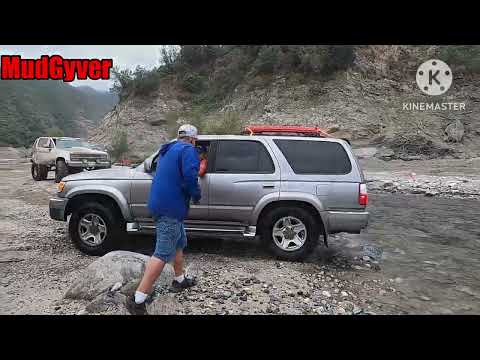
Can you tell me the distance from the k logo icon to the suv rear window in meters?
22.2

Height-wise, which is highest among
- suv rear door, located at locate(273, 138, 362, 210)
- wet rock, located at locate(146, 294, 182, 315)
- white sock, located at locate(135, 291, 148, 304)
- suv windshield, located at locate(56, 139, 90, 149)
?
suv windshield, located at locate(56, 139, 90, 149)

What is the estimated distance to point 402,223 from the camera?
8.20 metres

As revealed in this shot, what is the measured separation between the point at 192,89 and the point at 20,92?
209ft

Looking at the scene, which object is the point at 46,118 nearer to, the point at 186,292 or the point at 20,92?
the point at 20,92

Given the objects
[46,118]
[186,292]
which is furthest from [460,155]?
[46,118]

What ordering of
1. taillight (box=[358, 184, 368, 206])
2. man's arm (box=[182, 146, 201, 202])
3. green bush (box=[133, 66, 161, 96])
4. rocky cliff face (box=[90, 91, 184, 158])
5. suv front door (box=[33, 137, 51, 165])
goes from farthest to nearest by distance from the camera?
green bush (box=[133, 66, 161, 96])
rocky cliff face (box=[90, 91, 184, 158])
suv front door (box=[33, 137, 51, 165])
taillight (box=[358, 184, 368, 206])
man's arm (box=[182, 146, 201, 202])

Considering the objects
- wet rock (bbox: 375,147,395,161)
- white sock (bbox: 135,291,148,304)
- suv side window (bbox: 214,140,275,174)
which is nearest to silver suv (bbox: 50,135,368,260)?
suv side window (bbox: 214,140,275,174)

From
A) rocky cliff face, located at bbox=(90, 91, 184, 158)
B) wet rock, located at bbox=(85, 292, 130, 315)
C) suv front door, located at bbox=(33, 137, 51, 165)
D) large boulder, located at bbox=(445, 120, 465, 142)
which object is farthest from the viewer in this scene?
rocky cliff face, located at bbox=(90, 91, 184, 158)

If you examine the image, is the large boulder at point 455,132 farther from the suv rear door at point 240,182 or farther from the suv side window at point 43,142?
the suv side window at point 43,142

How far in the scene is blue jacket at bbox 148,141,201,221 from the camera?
3600 mm

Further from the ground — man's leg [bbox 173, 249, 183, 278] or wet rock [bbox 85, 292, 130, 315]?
man's leg [bbox 173, 249, 183, 278]

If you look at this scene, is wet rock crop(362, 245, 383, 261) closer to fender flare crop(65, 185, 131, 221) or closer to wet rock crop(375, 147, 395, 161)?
fender flare crop(65, 185, 131, 221)

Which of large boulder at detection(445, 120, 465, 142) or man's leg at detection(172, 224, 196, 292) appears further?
large boulder at detection(445, 120, 465, 142)

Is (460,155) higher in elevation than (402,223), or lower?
higher
